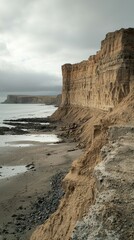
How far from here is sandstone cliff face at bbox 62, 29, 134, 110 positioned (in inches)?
1415

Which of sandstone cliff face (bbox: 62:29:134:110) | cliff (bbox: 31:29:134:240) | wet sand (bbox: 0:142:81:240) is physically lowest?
wet sand (bbox: 0:142:81:240)

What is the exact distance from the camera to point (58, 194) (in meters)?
17.1

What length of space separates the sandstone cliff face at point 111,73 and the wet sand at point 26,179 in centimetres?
963

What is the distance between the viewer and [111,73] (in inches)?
1550

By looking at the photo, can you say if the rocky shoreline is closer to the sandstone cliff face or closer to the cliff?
the cliff

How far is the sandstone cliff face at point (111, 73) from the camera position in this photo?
118 ft

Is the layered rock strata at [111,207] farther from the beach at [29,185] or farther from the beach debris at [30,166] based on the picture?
the beach debris at [30,166]

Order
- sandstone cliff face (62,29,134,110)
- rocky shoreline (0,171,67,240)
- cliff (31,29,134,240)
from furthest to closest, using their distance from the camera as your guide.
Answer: sandstone cliff face (62,29,134,110), rocky shoreline (0,171,67,240), cliff (31,29,134,240)

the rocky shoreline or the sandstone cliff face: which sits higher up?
the sandstone cliff face

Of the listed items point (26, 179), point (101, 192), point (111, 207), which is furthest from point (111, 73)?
point (111, 207)

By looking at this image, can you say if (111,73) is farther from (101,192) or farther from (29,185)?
→ (101,192)

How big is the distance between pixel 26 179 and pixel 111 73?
21.6m

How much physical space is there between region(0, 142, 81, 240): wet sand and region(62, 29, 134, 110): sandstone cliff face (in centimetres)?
963

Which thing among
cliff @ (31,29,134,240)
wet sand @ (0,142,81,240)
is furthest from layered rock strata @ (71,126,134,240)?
wet sand @ (0,142,81,240)
